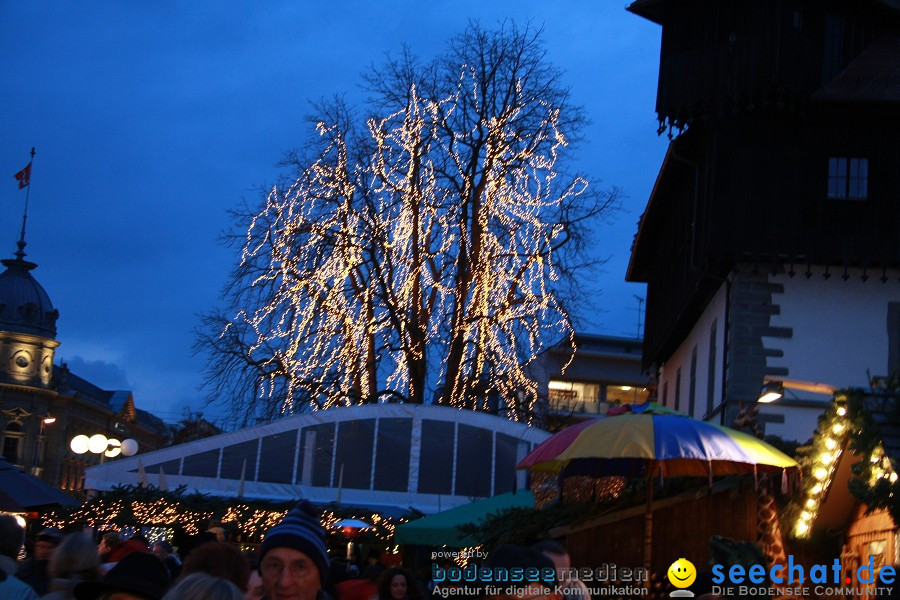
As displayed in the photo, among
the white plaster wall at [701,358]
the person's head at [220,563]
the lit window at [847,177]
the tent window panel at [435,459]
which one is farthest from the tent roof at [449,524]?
the person's head at [220,563]

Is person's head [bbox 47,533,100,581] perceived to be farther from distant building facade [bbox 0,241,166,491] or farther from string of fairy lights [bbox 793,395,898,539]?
distant building facade [bbox 0,241,166,491]

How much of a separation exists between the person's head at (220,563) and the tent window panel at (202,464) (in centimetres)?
2013

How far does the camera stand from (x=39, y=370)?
102m

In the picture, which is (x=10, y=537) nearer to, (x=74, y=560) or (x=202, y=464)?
(x=74, y=560)

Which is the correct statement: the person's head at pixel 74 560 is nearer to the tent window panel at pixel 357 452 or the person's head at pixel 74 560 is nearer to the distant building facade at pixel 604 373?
the tent window panel at pixel 357 452

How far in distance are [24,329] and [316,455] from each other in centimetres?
8005

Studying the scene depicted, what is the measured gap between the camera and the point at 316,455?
26109 millimetres

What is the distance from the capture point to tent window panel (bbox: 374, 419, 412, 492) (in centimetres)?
2638

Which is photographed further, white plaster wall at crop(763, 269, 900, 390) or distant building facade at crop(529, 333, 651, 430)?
distant building facade at crop(529, 333, 651, 430)

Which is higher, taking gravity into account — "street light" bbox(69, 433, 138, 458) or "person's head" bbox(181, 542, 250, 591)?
"street light" bbox(69, 433, 138, 458)

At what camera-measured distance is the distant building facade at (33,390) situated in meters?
98.9

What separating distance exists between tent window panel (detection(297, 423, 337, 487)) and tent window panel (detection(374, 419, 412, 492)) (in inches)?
38.7

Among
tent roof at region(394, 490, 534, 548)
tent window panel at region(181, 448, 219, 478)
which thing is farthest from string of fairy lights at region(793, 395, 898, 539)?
tent window panel at region(181, 448, 219, 478)

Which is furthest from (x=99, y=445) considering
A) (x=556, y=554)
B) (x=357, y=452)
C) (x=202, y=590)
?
(x=202, y=590)
